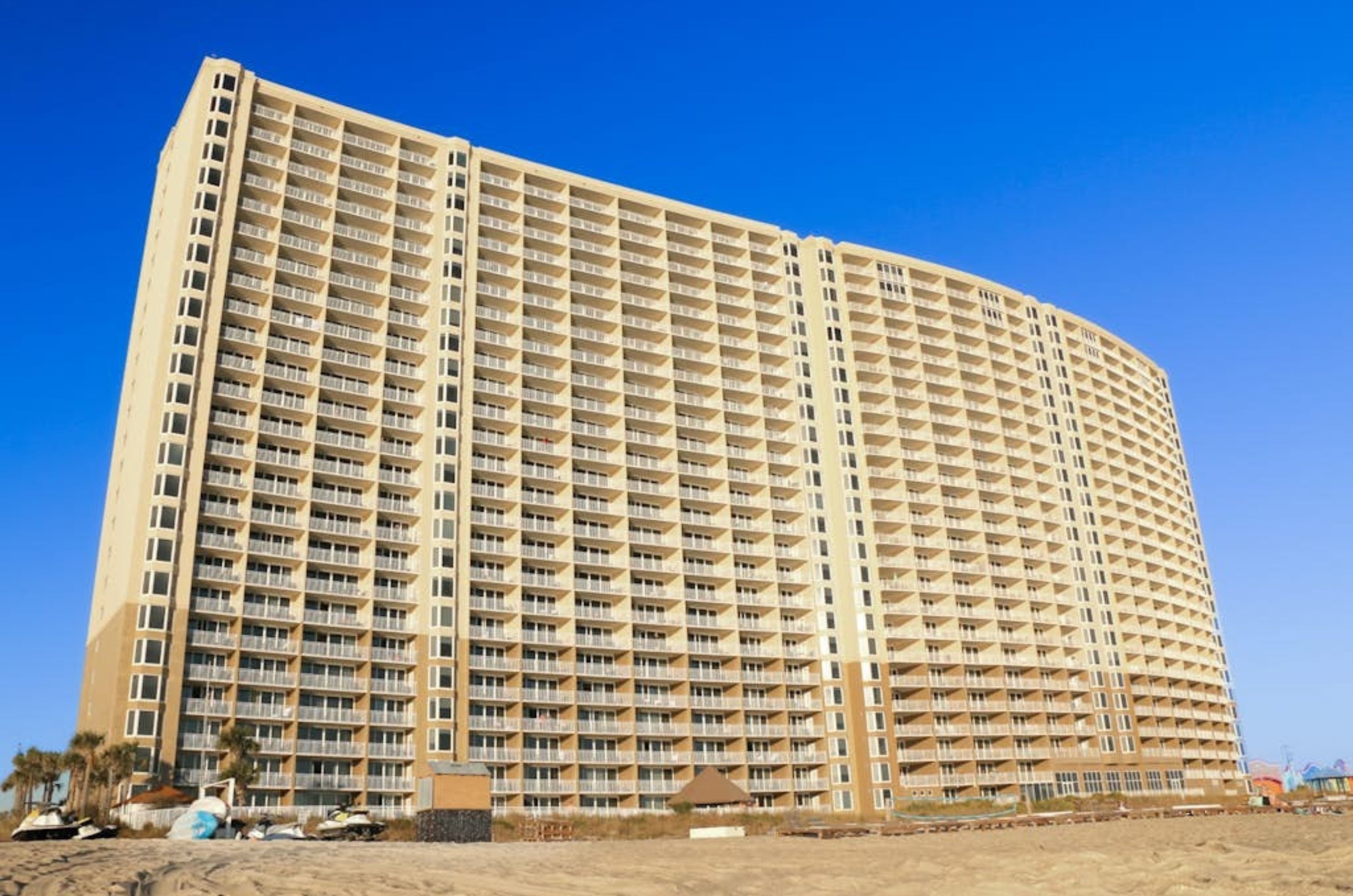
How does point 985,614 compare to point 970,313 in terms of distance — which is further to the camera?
point 970,313

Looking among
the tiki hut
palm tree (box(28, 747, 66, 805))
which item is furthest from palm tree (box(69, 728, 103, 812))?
the tiki hut

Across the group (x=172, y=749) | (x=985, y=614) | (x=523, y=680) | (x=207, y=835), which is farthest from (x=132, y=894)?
(x=985, y=614)

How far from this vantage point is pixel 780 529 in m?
93.2

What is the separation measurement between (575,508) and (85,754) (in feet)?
120

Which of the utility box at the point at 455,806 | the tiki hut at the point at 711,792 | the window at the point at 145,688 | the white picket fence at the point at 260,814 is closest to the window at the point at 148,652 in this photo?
the window at the point at 145,688

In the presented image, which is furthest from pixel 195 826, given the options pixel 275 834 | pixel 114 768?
pixel 114 768

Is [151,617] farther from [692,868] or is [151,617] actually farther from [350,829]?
[692,868]

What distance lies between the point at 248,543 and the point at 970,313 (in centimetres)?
7316

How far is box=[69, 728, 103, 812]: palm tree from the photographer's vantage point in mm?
60031

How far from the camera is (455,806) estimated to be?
45.8 metres

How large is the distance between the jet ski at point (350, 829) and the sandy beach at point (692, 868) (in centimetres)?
1073

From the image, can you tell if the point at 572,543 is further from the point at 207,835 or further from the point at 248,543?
the point at 207,835

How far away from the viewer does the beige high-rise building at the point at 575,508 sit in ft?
231

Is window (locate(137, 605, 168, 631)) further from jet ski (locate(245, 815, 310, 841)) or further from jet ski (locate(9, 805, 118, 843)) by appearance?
jet ski (locate(9, 805, 118, 843))
